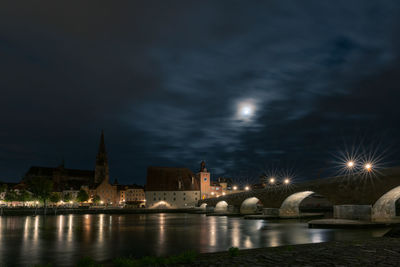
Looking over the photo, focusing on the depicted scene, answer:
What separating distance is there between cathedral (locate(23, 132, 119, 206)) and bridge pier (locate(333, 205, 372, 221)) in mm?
Result: 133862

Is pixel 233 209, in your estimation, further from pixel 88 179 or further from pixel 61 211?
pixel 88 179

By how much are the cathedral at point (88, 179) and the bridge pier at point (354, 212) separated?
134 metres

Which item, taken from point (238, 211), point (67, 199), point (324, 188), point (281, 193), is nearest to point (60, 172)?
point (67, 199)

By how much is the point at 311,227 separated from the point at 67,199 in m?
112

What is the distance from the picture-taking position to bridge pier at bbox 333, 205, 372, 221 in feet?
121

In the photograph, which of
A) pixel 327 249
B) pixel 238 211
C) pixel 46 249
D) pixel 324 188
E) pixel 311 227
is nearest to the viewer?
pixel 327 249

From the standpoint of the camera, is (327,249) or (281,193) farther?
(281,193)

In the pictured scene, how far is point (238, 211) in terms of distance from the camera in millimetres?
80062

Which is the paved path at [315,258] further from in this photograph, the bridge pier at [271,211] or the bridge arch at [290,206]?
the bridge pier at [271,211]

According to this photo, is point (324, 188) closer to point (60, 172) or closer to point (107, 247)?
point (107, 247)

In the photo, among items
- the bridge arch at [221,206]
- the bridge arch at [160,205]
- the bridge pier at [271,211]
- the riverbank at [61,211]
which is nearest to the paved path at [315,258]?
the bridge pier at [271,211]

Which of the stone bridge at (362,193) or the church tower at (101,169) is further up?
the church tower at (101,169)

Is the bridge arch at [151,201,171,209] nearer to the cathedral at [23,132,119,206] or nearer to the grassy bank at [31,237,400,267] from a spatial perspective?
the cathedral at [23,132,119,206]

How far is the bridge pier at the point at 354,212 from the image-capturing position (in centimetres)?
3694
